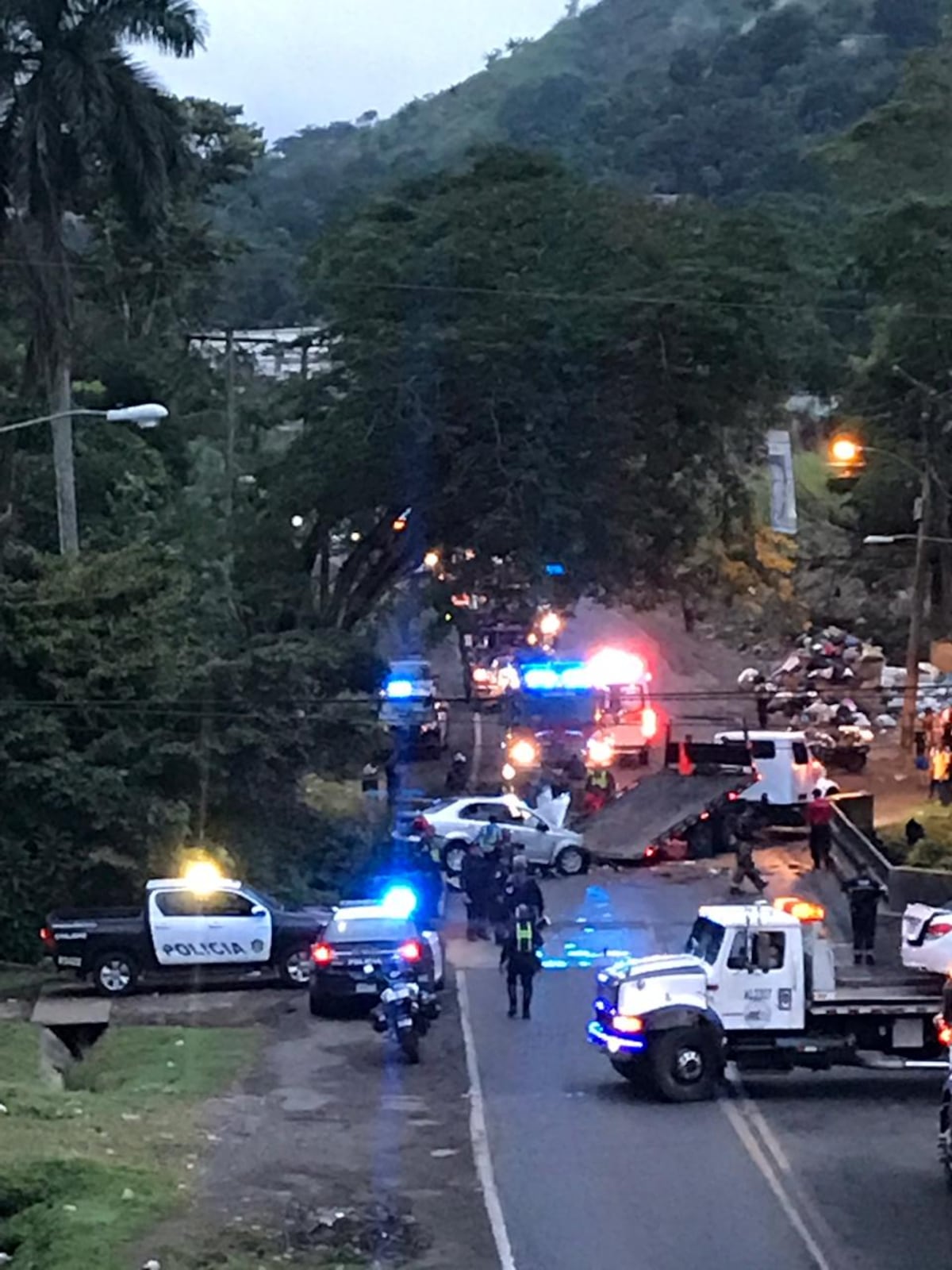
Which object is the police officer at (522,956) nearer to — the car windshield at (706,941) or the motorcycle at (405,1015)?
the motorcycle at (405,1015)

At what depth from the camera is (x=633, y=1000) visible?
69.0ft

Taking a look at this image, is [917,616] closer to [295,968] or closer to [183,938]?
[295,968]

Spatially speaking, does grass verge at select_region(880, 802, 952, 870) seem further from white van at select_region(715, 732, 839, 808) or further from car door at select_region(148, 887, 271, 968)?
car door at select_region(148, 887, 271, 968)

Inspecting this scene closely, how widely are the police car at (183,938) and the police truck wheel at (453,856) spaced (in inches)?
356

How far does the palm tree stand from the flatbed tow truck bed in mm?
12478

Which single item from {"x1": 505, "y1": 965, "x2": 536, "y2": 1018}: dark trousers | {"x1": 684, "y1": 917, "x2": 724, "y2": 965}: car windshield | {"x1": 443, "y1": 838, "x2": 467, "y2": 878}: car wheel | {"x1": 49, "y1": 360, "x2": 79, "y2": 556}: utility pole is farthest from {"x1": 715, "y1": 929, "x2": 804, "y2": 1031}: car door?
{"x1": 49, "y1": 360, "x2": 79, "y2": 556}: utility pole

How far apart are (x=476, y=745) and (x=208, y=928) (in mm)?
30054

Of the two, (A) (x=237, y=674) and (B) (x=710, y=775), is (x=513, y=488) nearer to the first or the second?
(B) (x=710, y=775)

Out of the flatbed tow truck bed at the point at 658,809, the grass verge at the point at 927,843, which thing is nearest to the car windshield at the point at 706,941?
the grass verge at the point at 927,843

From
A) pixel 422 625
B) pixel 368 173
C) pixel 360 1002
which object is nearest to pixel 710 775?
pixel 360 1002

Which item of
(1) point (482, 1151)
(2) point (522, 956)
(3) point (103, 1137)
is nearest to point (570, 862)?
(2) point (522, 956)

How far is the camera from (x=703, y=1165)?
1803 cm

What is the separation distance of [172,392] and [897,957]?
3331 cm

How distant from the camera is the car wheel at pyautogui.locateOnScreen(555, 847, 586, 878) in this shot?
1588 inches
